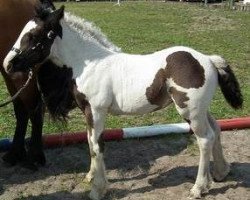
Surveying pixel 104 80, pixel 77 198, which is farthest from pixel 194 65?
pixel 77 198

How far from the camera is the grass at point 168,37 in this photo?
22.4ft

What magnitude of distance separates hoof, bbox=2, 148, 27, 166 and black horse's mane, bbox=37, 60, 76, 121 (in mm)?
878

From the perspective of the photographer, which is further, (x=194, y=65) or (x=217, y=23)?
(x=217, y=23)

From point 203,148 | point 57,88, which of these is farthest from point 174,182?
point 57,88

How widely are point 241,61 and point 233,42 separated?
2.74 meters

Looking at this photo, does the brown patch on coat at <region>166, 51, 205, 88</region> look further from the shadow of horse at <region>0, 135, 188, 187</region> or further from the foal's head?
the shadow of horse at <region>0, 135, 188, 187</region>

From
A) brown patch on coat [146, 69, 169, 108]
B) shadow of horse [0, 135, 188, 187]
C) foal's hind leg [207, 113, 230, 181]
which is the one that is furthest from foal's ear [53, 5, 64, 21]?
foal's hind leg [207, 113, 230, 181]

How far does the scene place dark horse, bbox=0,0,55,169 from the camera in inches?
196

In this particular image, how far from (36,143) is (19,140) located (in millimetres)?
203

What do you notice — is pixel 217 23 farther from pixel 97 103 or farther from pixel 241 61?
pixel 97 103

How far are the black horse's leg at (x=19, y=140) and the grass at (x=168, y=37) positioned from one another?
31 cm

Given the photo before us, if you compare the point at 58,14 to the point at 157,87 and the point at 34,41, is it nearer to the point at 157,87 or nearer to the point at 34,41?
the point at 34,41

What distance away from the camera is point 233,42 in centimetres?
1312

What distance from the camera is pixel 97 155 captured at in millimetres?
4527
